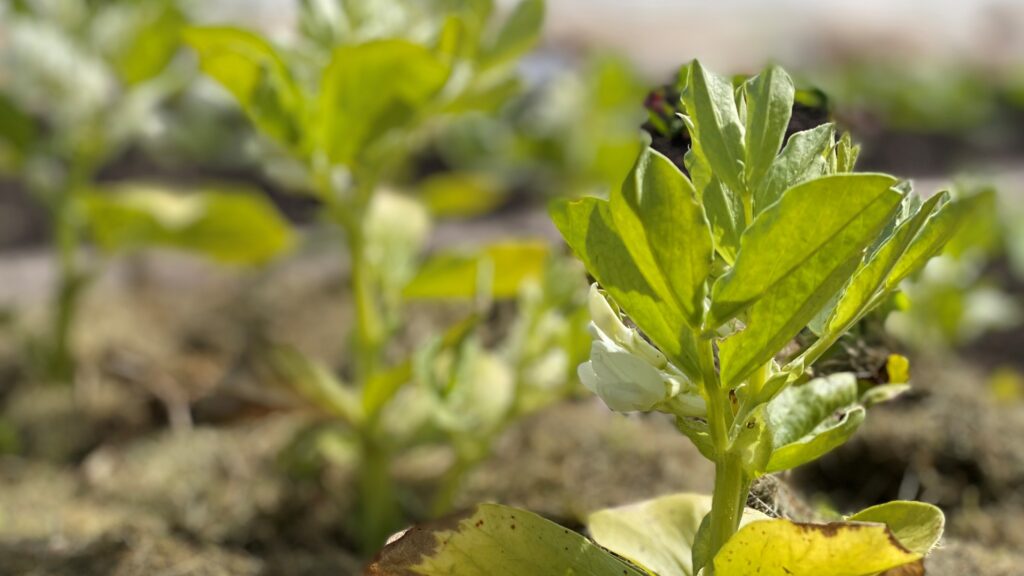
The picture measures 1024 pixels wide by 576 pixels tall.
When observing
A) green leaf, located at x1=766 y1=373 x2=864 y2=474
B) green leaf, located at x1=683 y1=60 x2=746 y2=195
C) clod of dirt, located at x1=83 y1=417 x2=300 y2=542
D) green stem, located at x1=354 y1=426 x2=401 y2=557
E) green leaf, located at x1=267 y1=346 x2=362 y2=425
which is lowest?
clod of dirt, located at x1=83 y1=417 x2=300 y2=542

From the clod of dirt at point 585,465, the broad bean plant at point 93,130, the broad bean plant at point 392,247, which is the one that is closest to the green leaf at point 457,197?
the broad bean plant at point 93,130

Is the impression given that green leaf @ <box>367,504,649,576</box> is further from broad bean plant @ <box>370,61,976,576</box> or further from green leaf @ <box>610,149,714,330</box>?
green leaf @ <box>610,149,714,330</box>

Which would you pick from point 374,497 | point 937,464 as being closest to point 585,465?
point 374,497

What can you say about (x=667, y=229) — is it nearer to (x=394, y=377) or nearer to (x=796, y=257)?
(x=796, y=257)

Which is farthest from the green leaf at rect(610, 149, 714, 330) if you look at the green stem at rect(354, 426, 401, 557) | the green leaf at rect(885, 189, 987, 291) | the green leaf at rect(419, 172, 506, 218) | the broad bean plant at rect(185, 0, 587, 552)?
the green leaf at rect(419, 172, 506, 218)

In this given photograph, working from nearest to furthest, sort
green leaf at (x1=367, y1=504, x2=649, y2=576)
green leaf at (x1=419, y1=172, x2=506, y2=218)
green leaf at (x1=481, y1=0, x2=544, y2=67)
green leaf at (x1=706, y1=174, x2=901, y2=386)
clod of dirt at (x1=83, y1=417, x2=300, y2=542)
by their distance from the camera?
green leaf at (x1=706, y1=174, x2=901, y2=386) < green leaf at (x1=367, y1=504, x2=649, y2=576) < green leaf at (x1=481, y1=0, x2=544, y2=67) < clod of dirt at (x1=83, y1=417, x2=300, y2=542) < green leaf at (x1=419, y1=172, x2=506, y2=218)
